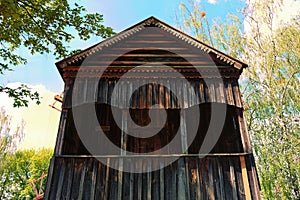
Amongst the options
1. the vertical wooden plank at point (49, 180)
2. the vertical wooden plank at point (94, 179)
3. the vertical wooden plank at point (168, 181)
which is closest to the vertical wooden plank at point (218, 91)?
the vertical wooden plank at point (168, 181)

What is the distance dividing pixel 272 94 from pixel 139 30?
504 inches

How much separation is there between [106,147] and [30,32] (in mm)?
5961

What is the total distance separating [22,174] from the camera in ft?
133

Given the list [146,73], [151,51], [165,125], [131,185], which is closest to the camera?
[131,185]

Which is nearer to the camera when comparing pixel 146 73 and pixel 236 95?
pixel 236 95

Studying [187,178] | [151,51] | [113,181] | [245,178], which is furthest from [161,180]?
[151,51]

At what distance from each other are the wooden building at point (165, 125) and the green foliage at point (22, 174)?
107 feet

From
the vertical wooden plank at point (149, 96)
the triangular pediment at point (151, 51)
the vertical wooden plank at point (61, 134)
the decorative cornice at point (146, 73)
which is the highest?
the triangular pediment at point (151, 51)

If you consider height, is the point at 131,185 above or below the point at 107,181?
below

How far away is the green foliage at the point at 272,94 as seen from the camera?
16781 millimetres

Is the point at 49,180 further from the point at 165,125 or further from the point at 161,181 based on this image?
the point at 165,125

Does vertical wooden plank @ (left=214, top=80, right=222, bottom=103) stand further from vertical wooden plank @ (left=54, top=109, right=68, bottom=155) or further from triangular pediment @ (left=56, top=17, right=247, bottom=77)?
vertical wooden plank @ (left=54, top=109, right=68, bottom=155)

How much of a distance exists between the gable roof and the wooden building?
0.04 meters

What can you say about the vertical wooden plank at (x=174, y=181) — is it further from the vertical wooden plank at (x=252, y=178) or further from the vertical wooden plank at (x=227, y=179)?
the vertical wooden plank at (x=252, y=178)
